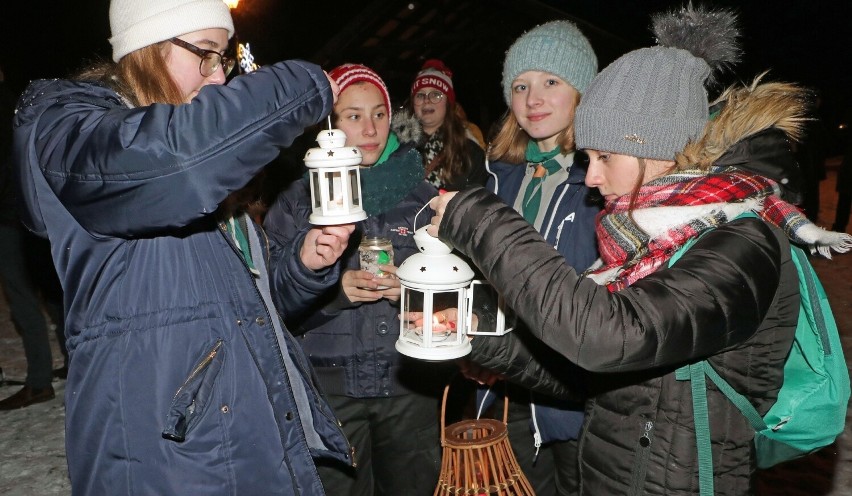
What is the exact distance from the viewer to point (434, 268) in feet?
5.80

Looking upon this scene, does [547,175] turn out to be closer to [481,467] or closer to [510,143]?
[510,143]

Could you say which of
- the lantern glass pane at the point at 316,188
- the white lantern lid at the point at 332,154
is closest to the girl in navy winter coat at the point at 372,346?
the lantern glass pane at the point at 316,188

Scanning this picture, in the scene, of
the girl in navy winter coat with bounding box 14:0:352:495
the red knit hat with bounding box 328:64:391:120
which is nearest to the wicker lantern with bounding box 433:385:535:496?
the girl in navy winter coat with bounding box 14:0:352:495

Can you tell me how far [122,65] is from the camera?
170 cm

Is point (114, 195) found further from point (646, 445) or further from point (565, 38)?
point (565, 38)

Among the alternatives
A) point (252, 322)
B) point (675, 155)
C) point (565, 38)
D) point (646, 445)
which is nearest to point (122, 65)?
point (252, 322)

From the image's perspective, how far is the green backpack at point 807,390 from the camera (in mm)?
1715

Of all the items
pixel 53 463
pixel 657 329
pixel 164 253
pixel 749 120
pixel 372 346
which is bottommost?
pixel 53 463

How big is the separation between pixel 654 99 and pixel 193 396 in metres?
1.50

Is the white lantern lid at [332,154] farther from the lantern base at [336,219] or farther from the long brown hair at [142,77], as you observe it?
the long brown hair at [142,77]

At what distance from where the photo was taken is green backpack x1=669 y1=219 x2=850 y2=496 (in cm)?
171

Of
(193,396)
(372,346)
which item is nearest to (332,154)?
(193,396)

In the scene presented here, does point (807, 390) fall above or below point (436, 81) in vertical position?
below

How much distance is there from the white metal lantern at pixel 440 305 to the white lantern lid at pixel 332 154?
1.00 feet
